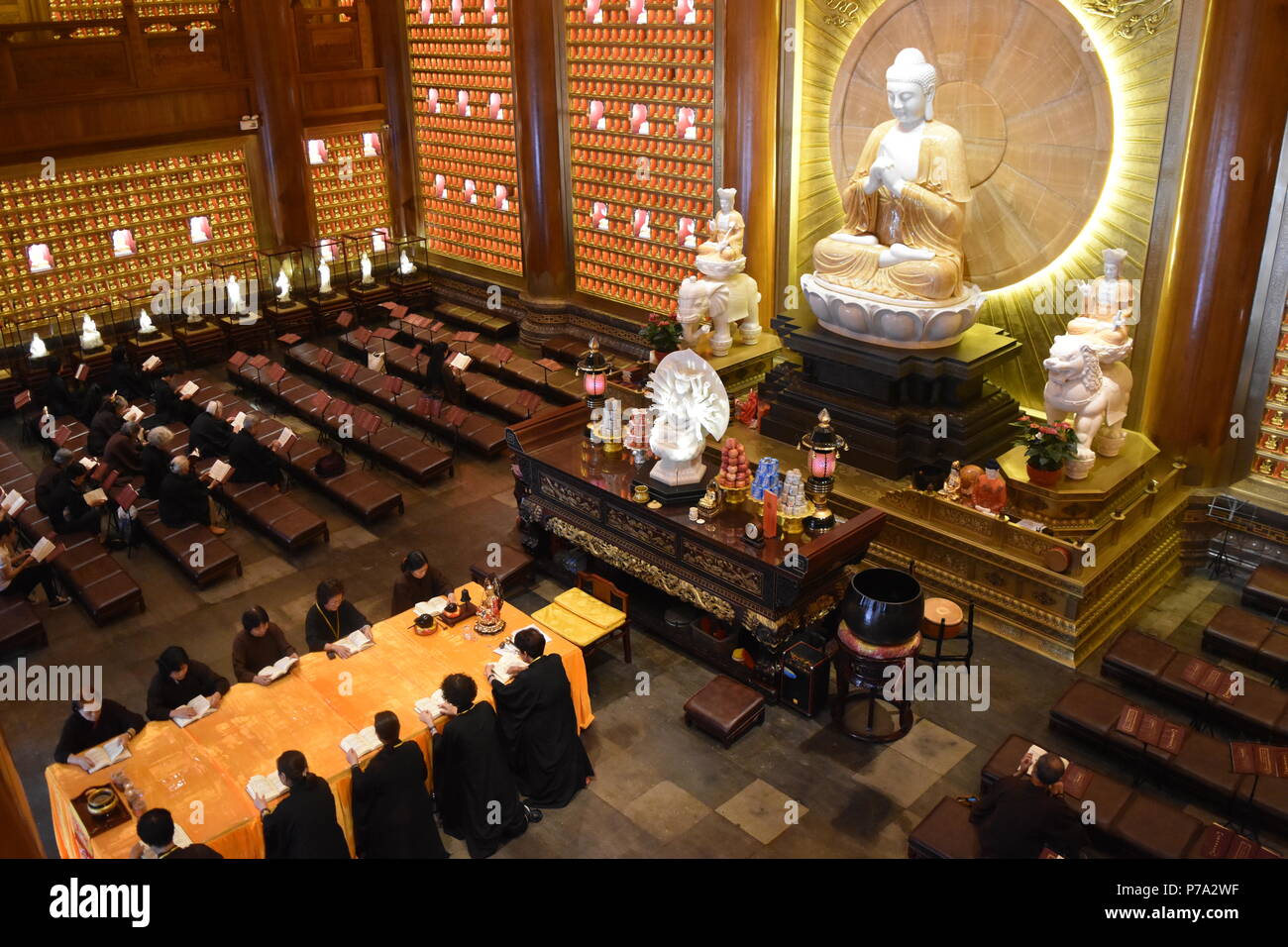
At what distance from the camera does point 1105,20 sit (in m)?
10.0

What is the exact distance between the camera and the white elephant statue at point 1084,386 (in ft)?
31.1

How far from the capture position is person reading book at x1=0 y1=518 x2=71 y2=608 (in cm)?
965

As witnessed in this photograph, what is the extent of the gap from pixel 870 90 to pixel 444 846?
9.07 m

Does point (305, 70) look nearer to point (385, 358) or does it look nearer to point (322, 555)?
point (385, 358)

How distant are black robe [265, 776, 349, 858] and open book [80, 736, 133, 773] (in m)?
1.25

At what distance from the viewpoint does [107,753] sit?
6801mm

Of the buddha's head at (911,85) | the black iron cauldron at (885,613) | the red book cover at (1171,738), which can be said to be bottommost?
the red book cover at (1171,738)

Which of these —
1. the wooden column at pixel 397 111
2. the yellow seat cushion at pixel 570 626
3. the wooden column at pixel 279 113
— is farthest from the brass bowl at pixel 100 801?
the wooden column at pixel 397 111

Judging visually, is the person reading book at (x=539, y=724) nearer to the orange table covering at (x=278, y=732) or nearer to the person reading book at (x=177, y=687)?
the orange table covering at (x=278, y=732)

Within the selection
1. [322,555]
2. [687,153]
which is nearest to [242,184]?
[687,153]

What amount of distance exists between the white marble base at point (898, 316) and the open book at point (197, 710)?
270 inches

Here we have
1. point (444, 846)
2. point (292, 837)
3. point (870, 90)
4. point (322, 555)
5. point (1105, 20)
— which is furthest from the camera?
point (870, 90)

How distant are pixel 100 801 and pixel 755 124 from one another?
990cm

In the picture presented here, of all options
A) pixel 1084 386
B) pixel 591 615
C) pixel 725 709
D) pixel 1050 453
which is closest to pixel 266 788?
pixel 591 615
